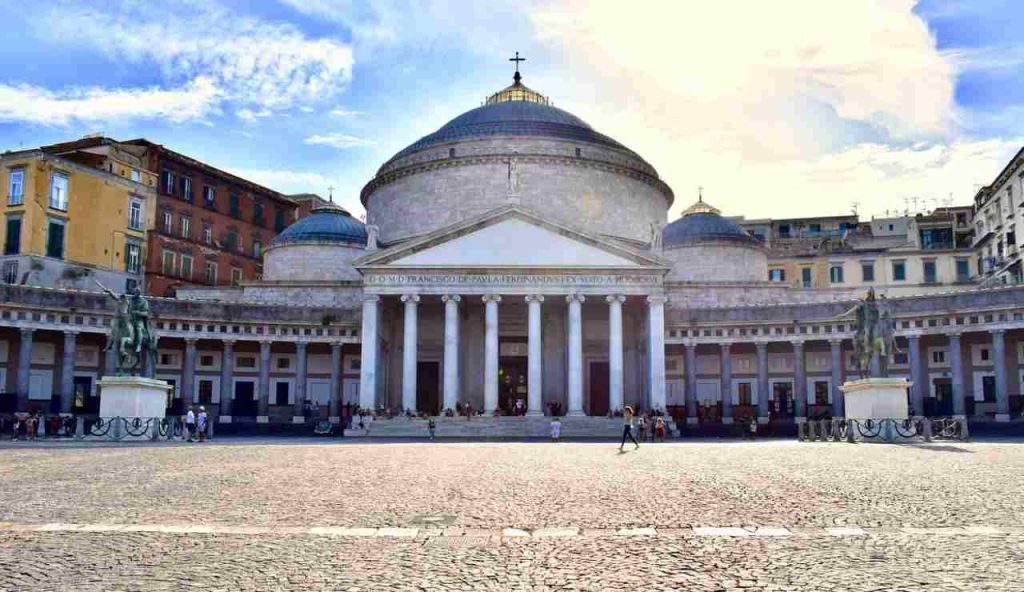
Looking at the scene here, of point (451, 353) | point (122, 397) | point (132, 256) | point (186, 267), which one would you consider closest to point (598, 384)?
point (451, 353)

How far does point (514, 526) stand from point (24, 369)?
4470cm

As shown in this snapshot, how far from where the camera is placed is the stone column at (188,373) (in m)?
54.8

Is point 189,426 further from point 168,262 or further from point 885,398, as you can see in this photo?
point 168,262

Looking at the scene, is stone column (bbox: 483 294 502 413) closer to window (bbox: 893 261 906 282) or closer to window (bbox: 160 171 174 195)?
window (bbox: 160 171 174 195)

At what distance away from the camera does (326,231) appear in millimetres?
66250

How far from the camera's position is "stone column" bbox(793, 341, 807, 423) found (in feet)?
178

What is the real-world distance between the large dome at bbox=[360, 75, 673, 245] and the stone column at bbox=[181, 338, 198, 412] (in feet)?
51.0

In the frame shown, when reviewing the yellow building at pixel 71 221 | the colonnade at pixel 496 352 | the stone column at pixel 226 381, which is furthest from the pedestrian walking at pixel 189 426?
the yellow building at pixel 71 221

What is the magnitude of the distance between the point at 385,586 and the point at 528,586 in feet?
4.05

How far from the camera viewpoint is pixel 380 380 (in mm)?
53969

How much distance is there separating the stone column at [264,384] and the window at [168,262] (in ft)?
45.4

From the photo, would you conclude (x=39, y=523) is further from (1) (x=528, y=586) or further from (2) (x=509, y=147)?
(2) (x=509, y=147)

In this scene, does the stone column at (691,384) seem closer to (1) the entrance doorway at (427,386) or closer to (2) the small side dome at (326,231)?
(1) the entrance doorway at (427,386)

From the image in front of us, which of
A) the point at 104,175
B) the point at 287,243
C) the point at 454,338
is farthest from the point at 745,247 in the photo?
the point at 104,175
